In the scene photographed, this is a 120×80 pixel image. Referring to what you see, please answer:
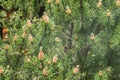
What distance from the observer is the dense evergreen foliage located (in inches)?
150

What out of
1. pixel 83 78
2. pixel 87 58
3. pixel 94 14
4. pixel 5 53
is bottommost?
pixel 83 78

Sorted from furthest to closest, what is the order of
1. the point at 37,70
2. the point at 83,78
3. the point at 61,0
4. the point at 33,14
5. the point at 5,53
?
1. the point at 33,14
2. the point at 83,78
3. the point at 61,0
4. the point at 5,53
5. the point at 37,70

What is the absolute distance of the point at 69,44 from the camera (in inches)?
190

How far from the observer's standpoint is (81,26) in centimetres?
437

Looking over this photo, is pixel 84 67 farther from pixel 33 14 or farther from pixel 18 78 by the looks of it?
pixel 33 14

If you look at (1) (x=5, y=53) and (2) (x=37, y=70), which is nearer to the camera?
(2) (x=37, y=70)

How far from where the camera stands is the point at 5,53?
13.2ft

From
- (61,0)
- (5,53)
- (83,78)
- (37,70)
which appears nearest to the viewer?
(37,70)

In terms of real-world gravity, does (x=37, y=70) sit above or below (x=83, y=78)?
above

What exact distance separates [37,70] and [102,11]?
3.95ft

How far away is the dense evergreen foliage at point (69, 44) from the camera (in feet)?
12.5

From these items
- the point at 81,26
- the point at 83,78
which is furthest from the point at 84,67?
the point at 81,26

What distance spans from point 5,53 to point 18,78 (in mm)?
588

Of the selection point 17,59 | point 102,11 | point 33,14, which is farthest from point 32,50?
point 33,14
